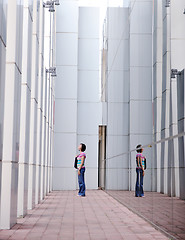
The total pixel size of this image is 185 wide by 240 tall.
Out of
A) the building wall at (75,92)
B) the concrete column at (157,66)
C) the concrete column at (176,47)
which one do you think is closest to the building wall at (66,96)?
the building wall at (75,92)

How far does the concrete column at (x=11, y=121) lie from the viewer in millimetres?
7211

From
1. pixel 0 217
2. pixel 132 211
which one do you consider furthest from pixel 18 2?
Answer: pixel 132 211

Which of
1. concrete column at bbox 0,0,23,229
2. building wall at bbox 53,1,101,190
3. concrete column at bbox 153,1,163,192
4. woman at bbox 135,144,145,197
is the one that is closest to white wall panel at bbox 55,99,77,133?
building wall at bbox 53,1,101,190

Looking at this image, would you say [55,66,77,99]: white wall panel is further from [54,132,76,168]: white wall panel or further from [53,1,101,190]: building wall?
[54,132,76,168]: white wall panel

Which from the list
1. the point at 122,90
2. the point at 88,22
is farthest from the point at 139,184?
the point at 88,22

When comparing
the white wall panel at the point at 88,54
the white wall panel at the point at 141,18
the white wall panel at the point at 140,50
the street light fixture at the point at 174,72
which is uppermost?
the white wall panel at the point at 88,54

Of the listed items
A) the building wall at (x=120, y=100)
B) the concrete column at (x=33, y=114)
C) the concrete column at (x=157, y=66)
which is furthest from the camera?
the building wall at (x=120, y=100)

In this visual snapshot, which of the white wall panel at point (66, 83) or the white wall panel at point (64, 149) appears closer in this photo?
the white wall panel at point (64, 149)

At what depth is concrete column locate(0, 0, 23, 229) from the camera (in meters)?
7.21

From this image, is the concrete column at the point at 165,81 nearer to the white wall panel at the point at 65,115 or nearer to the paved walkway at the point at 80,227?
the paved walkway at the point at 80,227

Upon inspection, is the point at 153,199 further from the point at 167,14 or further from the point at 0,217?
the point at 167,14

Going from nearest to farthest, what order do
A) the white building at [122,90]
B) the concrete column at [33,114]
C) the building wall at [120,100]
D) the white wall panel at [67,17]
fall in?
the white building at [122,90], the concrete column at [33,114], the building wall at [120,100], the white wall panel at [67,17]

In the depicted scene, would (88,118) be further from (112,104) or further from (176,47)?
(176,47)

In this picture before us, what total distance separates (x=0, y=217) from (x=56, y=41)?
56.2 feet
